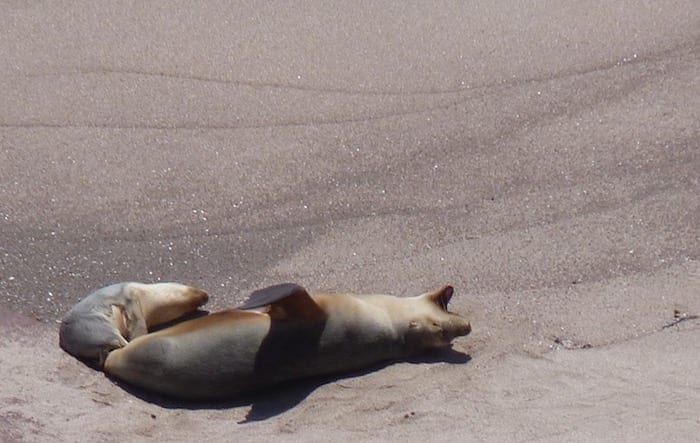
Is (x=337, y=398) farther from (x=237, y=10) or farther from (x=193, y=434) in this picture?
(x=237, y=10)

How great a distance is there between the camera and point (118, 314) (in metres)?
3.92

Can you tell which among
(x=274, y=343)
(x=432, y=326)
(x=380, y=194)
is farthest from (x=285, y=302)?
(x=380, y=194)

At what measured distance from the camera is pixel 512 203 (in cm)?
470

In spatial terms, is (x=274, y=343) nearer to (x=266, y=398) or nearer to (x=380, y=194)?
(x=266, y=398)

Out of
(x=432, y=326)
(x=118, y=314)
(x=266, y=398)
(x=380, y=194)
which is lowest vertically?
(x=266, y=398)

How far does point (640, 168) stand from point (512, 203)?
579 mm

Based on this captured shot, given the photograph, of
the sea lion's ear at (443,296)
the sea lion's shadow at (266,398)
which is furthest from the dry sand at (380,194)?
the sea lion's ear at (443,296)

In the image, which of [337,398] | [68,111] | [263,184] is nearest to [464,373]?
[337,398]

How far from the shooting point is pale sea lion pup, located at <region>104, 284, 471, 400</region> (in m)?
3.71

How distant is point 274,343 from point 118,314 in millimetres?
518

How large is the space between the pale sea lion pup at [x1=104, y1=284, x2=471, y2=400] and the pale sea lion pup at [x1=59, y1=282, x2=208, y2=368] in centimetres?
7

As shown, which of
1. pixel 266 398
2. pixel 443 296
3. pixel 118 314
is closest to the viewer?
pixel 266 398

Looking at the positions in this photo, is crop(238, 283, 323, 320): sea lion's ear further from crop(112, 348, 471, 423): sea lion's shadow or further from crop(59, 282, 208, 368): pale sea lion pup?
crop(59, 282, 208, 368): pale sea lion pup

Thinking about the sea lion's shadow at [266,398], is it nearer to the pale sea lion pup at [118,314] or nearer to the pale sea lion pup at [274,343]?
the pale sea lion pup at [274,343]
